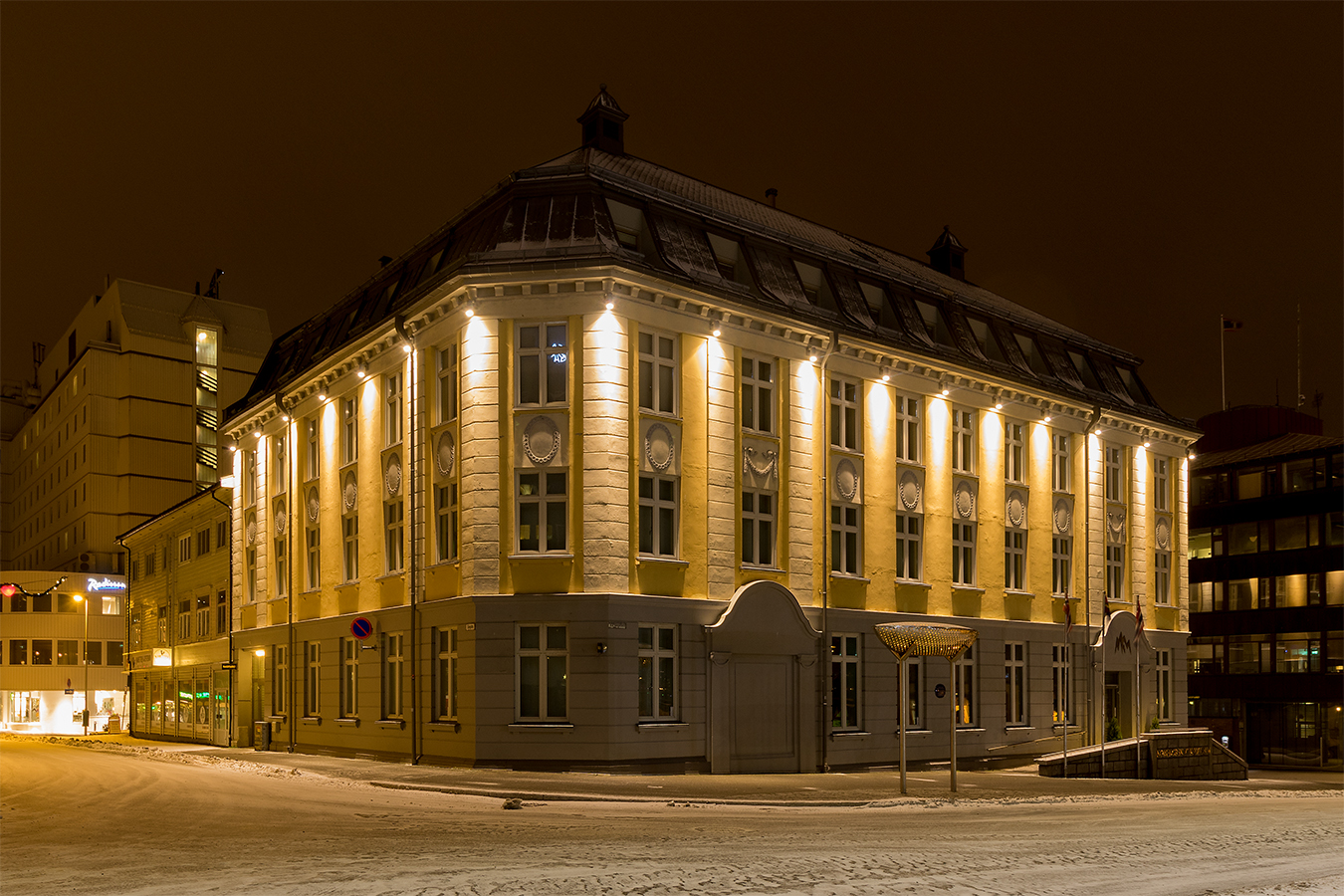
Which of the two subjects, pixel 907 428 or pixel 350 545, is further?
pixel 907 428

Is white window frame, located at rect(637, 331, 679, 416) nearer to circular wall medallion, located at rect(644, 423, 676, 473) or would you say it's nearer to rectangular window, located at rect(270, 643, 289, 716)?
circular wall medallion, located at rect(644, 423, 676, 473)

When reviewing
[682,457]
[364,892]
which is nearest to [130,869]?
[364,892]

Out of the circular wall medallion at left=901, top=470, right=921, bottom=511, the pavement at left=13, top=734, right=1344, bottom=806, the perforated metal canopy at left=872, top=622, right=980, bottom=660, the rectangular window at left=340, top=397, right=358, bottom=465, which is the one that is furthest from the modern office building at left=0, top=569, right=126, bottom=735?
the perforated metal canopy at left=872, top=622, right=980, bottom=660

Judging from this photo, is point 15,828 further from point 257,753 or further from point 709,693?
point 257,753

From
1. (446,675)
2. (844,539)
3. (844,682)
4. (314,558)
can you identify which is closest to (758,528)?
(844,539)

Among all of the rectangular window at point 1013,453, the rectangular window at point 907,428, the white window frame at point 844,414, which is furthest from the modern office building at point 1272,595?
the white window frame at point 844,414

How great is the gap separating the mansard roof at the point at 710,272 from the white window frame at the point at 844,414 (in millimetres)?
1397

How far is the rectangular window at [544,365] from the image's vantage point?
26406 mm

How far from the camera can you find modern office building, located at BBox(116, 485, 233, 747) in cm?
4534

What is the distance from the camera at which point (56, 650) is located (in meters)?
79.6

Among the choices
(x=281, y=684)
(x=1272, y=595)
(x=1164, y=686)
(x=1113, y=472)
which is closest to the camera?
(x=281, y=684)

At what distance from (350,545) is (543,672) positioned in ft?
32.3

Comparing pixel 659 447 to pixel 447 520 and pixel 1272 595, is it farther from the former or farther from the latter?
pixel 1272 595

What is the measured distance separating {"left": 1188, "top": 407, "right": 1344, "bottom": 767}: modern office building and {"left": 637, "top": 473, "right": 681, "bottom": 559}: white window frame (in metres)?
38.8
